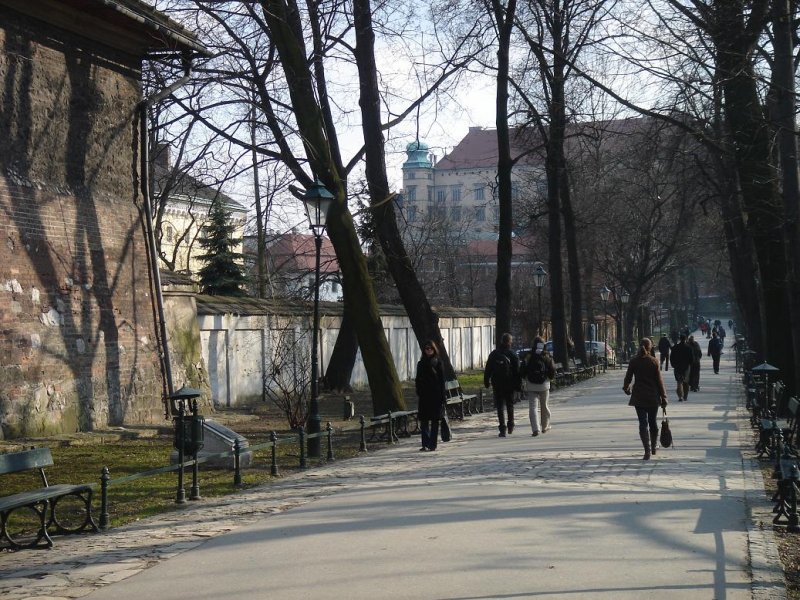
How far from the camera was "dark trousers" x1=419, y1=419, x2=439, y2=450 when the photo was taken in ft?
53.7

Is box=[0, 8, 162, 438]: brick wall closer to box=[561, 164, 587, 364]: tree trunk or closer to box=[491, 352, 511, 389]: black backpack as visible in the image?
box=[491, 352, 511, 389]: black backpack

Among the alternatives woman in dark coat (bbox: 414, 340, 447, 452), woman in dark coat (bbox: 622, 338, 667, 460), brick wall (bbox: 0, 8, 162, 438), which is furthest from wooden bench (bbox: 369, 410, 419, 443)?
brick wall (bbox: 0, 8, 162, 438)

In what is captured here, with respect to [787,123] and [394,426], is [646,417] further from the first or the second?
[394,426]

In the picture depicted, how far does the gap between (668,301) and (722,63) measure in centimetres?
6802

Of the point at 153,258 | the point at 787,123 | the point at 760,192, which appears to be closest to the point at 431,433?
the point at 787,123

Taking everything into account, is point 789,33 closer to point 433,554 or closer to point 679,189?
point 433,554

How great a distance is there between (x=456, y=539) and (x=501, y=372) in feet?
31.8

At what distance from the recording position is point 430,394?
16.6 m

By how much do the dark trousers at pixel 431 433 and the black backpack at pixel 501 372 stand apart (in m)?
2.23

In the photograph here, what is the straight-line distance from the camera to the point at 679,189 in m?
32.2

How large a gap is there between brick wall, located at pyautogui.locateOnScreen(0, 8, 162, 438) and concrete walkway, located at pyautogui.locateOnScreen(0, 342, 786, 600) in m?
5.31

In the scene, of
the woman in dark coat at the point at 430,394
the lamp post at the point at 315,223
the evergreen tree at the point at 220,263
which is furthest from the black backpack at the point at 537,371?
the evergreen tree at the point at 220,263

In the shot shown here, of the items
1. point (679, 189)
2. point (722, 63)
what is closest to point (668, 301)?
point (679, 189)

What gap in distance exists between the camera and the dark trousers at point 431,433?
53.7 ft
